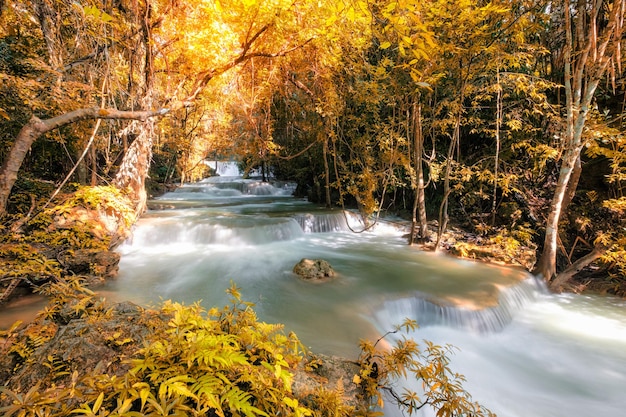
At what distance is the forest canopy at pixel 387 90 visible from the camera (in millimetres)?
4504

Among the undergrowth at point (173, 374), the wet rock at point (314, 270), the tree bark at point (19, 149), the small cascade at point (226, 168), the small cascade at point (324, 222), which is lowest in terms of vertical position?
the wet rock at point (314, 270)

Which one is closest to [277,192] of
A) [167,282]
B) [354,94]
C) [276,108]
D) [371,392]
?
[276,108]

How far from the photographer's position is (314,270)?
228 inches

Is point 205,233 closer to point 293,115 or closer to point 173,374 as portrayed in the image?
point 293,115

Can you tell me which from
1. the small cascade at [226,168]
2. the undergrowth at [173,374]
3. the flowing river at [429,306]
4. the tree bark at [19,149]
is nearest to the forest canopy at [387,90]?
the tree bark at [19,149]

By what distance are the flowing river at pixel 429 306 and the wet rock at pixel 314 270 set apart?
0.69 ft

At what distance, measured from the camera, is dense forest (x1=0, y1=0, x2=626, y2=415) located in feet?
7.00


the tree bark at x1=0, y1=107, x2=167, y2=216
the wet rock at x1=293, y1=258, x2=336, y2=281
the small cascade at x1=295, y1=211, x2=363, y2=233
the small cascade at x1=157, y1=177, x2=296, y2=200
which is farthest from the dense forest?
the small cascade at x1=157, y1=177, x2=296, y2=200

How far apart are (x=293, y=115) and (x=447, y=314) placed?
875cm

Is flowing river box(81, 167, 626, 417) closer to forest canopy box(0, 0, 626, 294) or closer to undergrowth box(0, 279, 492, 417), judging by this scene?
forest canopy box(0, 0, 626, 294)

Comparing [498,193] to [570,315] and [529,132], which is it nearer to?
[529,132]

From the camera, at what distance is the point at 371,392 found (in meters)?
2.04

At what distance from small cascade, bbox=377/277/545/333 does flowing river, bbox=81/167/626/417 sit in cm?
2

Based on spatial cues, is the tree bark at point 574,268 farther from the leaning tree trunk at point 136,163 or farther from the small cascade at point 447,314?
the leaning tree trunk at point 136,163
